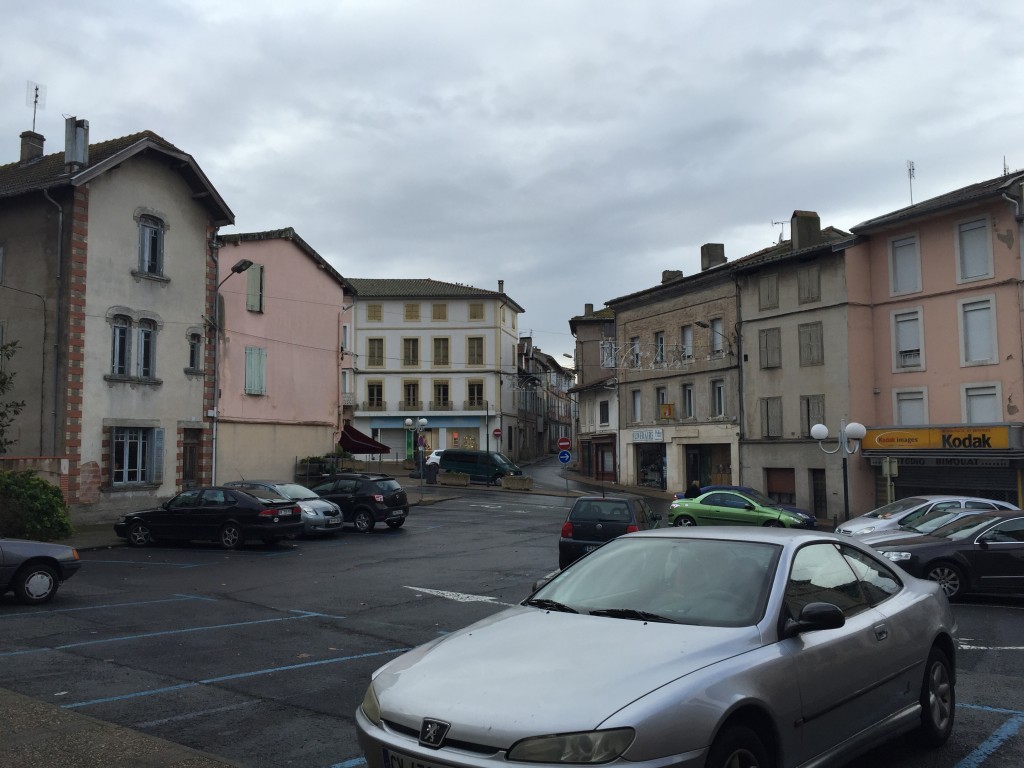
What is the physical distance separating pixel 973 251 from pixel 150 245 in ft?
91.3

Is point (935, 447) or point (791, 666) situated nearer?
point (791, 666)

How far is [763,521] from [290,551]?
42.8ft

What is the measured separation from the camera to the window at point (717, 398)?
41438 millimetres

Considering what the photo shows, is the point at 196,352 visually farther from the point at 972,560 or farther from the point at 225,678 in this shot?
the point at 972,560

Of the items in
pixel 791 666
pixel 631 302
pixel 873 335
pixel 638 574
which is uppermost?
pixel 631 302

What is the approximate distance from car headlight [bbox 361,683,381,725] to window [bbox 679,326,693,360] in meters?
40.1

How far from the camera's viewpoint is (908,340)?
33906mm

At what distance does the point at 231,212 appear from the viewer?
3025cm

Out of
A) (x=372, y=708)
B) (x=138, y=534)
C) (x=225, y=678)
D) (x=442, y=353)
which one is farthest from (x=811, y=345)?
(x=442, y=353)

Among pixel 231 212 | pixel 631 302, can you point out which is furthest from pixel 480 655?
pixel 631 302

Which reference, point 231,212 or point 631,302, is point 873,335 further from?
point 231,212

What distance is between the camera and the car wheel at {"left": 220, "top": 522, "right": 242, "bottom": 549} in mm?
20609

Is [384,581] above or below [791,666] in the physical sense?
below

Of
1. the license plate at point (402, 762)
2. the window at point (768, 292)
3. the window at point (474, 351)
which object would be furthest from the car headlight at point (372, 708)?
the window at point (474, 351)
